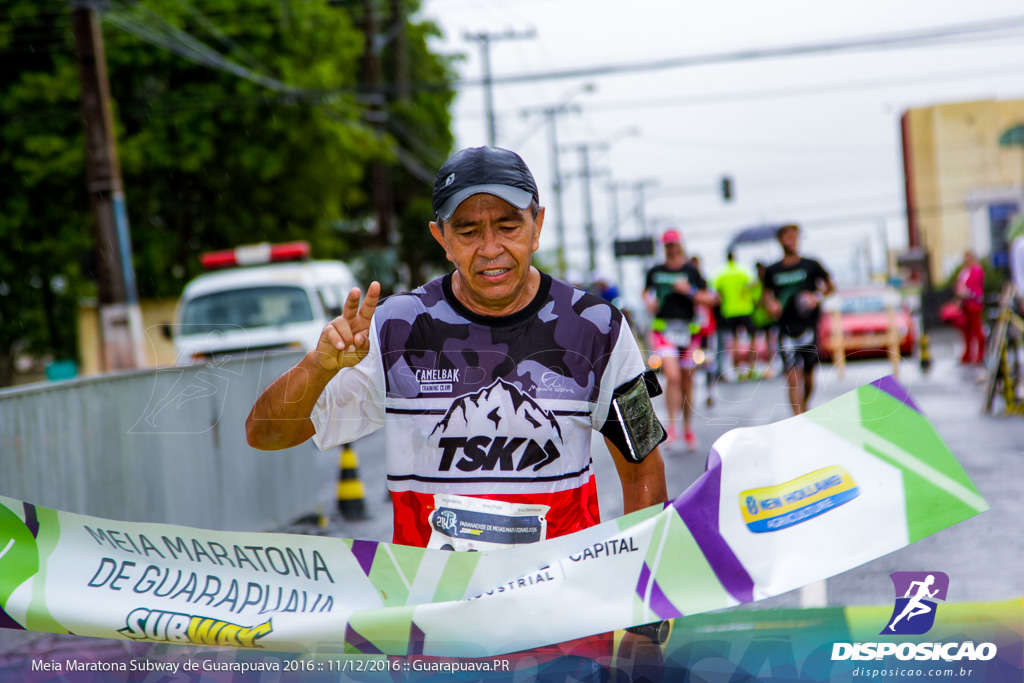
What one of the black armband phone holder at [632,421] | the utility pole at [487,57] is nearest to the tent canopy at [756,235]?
the utility pole at [487,57]

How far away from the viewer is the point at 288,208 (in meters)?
28.0

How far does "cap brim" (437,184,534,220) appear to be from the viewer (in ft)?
8.48

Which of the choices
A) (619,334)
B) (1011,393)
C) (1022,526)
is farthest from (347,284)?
(619,334)

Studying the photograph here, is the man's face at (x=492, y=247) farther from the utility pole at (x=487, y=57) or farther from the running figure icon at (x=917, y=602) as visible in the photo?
the utility pole at (x=487, y=57)

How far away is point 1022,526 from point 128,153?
21.3m

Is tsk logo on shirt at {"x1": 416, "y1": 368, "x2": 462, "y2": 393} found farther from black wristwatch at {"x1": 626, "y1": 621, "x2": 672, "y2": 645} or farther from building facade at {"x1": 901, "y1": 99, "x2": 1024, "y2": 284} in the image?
building facade at {"x1": 901, "y1": 99, "x2": 1024, "y2": 284}

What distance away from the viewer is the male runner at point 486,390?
2.62m

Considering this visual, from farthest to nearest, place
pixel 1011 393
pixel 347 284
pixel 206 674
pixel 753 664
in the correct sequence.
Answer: pixel 347 284 → pixel 1011 393 → pixel 206 674 → pixel 753 664

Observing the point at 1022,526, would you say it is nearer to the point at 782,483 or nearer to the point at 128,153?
the point at 782,483

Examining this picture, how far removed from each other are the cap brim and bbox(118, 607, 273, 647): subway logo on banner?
0.99 metres

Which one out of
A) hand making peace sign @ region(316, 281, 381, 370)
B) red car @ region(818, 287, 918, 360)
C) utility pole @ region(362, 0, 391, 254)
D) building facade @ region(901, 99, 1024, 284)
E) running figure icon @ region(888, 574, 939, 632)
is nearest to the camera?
running figure icon @ region(888, 574, 939, 632)

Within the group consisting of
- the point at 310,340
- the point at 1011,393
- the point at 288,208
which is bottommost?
the point at 1011,393

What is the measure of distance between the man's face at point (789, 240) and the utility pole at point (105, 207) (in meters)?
9.53

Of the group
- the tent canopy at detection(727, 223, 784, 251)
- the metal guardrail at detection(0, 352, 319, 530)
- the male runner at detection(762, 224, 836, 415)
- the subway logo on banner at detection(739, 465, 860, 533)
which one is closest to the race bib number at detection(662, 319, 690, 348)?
the male runner at detection(762, 224, 836, 415)
